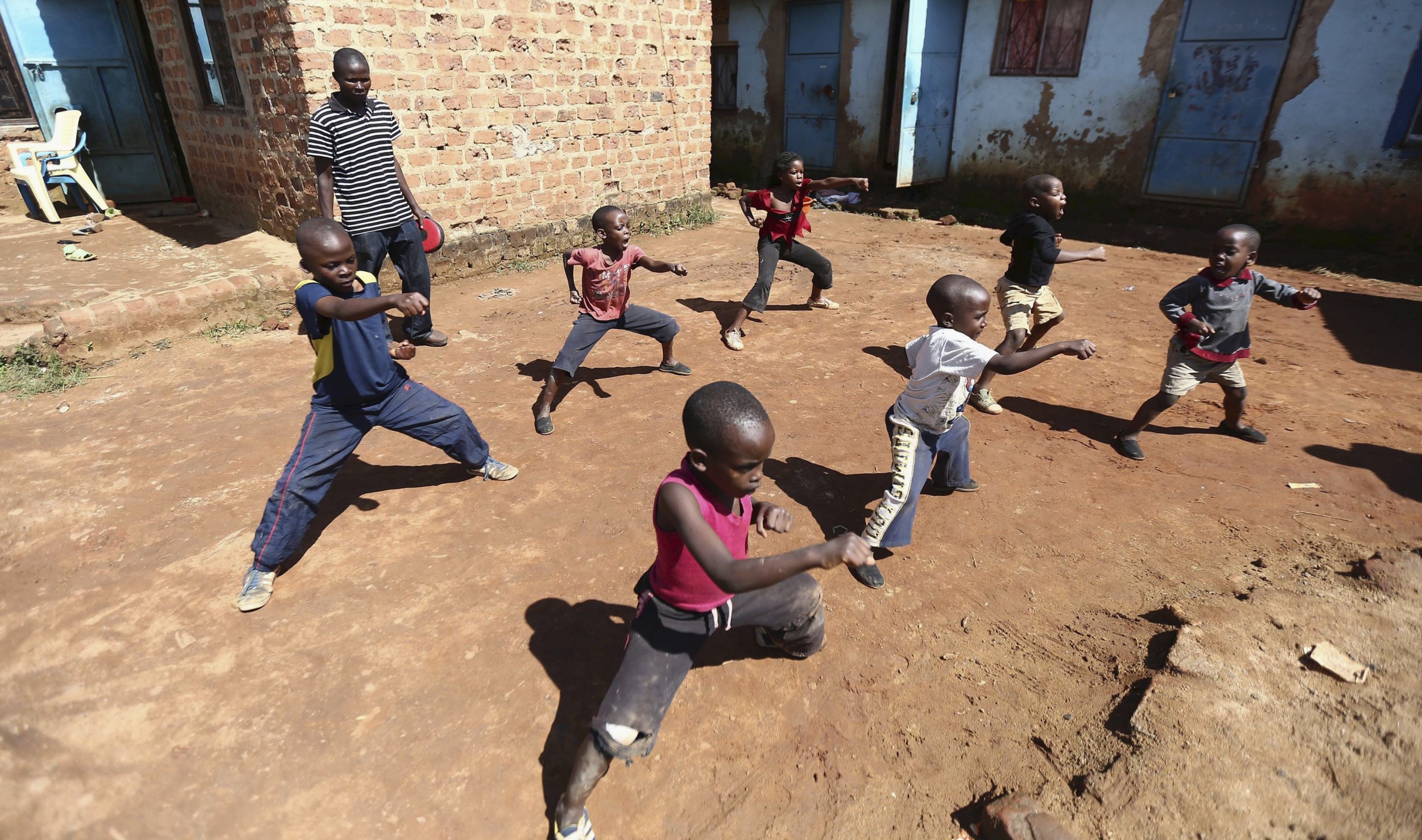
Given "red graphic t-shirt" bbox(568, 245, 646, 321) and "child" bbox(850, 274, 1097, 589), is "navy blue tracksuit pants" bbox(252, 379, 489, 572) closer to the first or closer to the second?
"red graphic t-shirt" bbox(568, 245, 646, 321)

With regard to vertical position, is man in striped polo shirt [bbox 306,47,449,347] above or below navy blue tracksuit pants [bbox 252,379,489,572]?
above

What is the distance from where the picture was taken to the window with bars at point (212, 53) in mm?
7168

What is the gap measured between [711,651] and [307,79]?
19.0ft

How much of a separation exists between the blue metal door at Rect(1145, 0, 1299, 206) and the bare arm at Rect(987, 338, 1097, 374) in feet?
27.2

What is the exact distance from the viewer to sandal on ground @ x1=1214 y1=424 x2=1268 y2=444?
416cm

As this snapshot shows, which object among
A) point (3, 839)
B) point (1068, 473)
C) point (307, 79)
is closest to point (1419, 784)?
point (1068, 473)

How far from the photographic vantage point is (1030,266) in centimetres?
452

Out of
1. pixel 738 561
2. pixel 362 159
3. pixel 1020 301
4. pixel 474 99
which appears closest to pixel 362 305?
pixel 738 561

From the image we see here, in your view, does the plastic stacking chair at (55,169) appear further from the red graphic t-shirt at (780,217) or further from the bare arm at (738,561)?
the bare arm at (738,561)

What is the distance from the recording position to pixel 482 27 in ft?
22.4

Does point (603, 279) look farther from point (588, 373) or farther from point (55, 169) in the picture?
point (55, 169)

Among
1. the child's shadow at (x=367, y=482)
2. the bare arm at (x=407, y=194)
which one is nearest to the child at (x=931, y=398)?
the child's shadow at (x=367, y=482)

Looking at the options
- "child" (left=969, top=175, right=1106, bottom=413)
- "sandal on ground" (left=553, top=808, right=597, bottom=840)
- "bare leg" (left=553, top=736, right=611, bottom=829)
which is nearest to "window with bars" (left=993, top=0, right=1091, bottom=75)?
"child" (left=969, top=175, right=1106, bottom=413)

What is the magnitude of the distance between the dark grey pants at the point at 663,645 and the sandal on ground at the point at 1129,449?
2.60m
